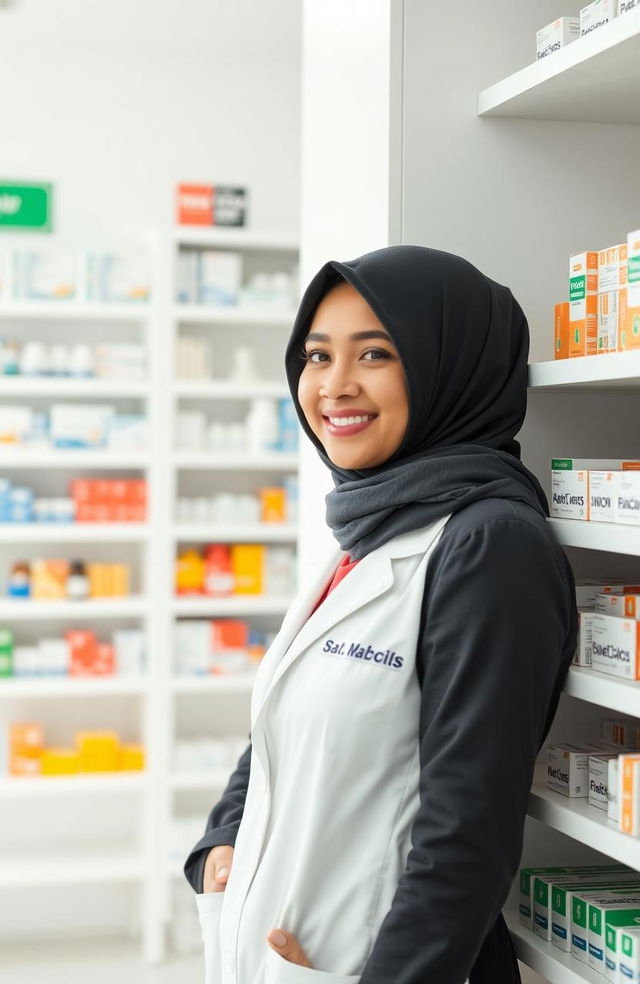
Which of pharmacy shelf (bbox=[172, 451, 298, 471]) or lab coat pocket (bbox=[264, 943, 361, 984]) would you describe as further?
pharmacy shelf (bbox=[172, 451, 298, 471])

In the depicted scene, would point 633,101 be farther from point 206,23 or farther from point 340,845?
point 206,23

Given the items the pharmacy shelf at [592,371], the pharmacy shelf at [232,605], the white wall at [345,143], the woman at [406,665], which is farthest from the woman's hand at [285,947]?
the pharmacy shelf at [232,605]

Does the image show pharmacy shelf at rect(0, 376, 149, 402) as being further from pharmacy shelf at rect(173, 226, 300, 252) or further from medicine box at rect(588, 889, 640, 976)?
medicine box at rect(588, 889, 640, 976)

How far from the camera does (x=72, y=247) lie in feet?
15.6

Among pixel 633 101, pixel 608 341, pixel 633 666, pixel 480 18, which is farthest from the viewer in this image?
pixel 480 18

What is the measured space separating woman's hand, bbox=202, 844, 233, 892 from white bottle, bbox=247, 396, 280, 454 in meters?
3.13

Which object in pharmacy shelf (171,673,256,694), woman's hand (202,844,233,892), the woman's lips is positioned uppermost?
the woman's lips

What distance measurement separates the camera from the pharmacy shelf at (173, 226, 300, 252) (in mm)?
4582

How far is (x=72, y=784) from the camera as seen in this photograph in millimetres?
4484

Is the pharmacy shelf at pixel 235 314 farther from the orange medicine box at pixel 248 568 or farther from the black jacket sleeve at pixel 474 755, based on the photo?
the black jacket sleeve at pixel 474 755

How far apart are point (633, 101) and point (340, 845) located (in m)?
1.16

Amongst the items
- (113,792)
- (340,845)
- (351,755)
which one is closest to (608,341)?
(351,755)

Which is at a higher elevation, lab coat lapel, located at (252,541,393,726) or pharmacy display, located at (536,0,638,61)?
pharmacy display, located at (536,0,638,61)

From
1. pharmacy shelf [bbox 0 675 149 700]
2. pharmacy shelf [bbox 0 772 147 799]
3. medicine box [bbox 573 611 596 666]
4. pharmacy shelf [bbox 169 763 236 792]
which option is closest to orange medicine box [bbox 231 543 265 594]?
pharmacy shelf [bbox 0 675 149 700]
